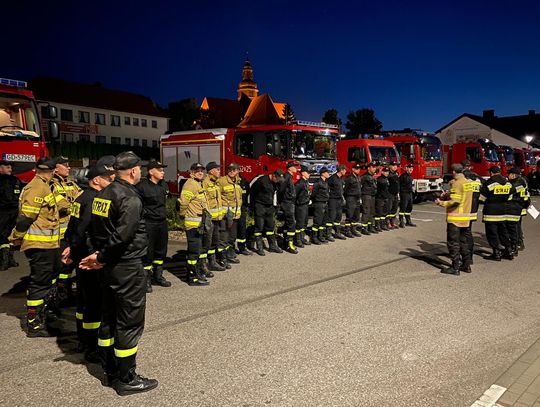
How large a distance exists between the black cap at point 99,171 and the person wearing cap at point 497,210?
23.1ft

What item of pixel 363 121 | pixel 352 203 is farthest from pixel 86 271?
pixel 363 121

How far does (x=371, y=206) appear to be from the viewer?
1127cm

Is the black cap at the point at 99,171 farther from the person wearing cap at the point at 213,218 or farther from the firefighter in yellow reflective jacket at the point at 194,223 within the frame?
the person wearing cap at the point at 213,218

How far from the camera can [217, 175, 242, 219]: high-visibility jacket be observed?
25.7ft

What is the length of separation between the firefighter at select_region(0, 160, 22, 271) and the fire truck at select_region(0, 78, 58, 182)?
113 cm

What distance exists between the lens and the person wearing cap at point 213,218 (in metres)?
7.02

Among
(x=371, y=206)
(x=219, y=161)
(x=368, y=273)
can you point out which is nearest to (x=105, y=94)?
(x=219, y=161)

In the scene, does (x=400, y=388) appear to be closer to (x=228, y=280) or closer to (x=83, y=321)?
(x=83, y=321)

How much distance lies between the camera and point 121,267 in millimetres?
3330

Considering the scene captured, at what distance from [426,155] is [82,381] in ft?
53.5

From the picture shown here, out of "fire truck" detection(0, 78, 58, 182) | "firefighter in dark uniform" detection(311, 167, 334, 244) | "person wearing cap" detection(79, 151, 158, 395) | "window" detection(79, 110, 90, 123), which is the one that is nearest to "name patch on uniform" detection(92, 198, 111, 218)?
"person wearing cap" detection(79, 151, 158, 395)

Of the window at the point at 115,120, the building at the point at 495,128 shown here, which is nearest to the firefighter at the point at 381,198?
the building at the point at 495,128

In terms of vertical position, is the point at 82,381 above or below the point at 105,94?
below

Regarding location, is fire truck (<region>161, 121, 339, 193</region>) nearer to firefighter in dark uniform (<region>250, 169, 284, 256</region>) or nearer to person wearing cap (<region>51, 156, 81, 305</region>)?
firefighter in dark uniform (<region>250, 169, 284, 256</region>)
